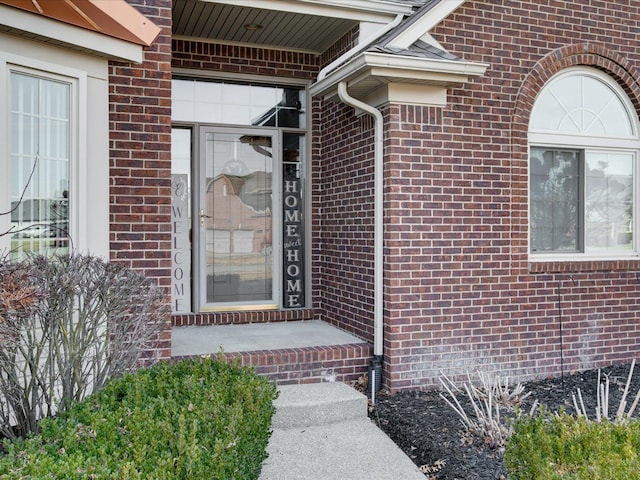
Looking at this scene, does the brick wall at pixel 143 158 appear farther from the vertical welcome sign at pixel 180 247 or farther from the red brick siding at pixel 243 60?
the vertical welcome sign at pixel 180 247

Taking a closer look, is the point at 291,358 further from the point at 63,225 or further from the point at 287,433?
the point at 63,225

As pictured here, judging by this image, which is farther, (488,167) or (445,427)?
(488,167)

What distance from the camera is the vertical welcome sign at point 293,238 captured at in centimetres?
765

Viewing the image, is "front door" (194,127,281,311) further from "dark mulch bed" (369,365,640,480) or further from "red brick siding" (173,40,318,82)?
"dark mulch bed" (369,365,640,480)

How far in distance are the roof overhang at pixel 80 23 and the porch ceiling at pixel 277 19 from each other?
5.12ft

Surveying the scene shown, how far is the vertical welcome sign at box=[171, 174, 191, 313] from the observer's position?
724 centimetres

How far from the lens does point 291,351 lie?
5734mm

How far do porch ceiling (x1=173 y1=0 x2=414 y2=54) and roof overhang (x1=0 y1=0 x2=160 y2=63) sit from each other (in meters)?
1.56

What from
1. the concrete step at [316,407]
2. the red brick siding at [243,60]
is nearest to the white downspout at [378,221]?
the concrete step at [316,407]

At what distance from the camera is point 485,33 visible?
6180 mm

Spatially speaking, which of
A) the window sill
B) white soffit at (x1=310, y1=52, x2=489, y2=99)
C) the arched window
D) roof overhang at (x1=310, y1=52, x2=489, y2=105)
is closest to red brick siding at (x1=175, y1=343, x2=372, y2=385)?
the window sill

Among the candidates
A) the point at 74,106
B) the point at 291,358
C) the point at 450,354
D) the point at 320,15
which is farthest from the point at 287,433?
the point at 320,15

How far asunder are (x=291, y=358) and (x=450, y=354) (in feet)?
5.20

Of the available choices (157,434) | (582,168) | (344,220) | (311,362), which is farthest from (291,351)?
(582,168)
